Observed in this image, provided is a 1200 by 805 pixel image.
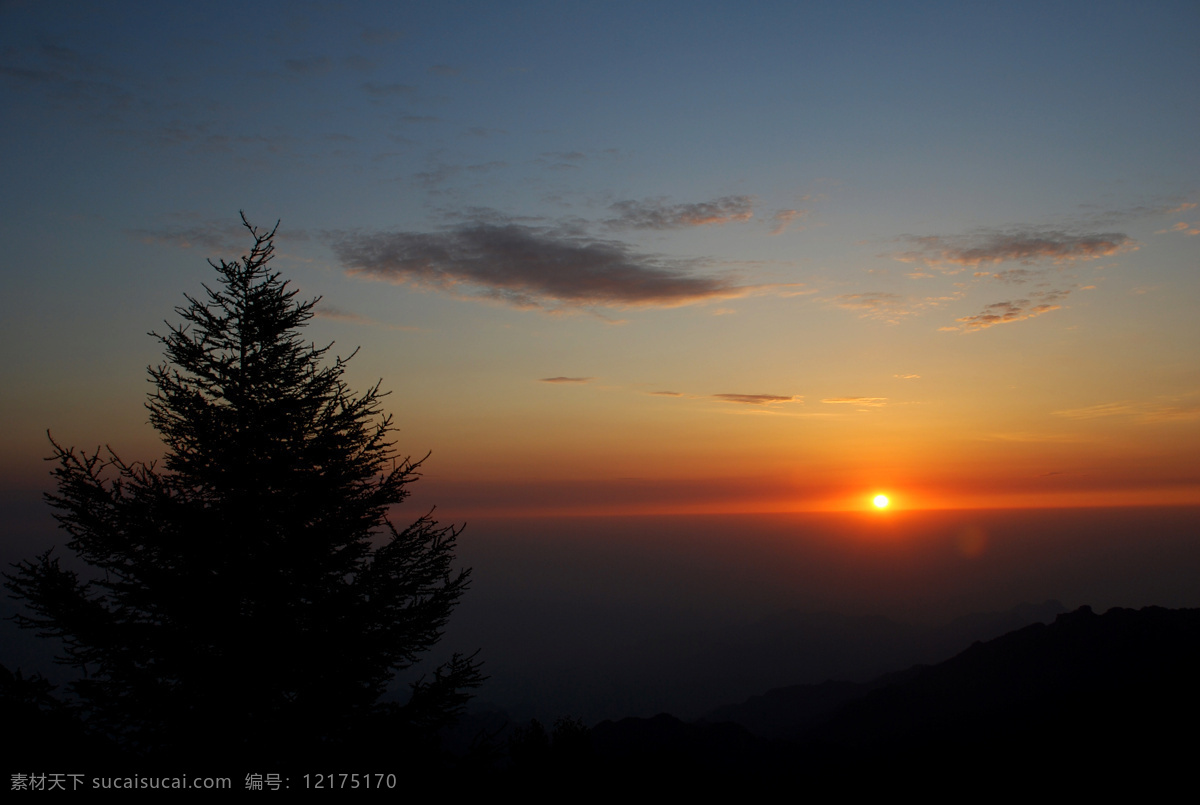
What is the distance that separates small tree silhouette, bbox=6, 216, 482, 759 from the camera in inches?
319

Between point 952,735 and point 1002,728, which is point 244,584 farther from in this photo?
point 952,735

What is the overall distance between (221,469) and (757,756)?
244ft

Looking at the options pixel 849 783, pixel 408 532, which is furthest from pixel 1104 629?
pixel 408 532

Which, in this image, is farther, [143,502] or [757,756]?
[757,756]

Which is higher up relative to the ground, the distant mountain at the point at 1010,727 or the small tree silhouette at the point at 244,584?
the small tree silhouette at the point at 244,584

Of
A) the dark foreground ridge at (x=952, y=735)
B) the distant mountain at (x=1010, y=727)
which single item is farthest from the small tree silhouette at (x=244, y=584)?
the distant mountain at (x=1010, y=727)

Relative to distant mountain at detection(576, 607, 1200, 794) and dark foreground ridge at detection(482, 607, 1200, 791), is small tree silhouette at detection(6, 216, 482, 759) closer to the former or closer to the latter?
dark foreground ridge at detection(482, 607, 1200, 791)

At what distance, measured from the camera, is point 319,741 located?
873 cm

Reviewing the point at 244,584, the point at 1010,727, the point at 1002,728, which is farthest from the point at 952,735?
the point at 244,584

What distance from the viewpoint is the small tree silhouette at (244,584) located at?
809 cm

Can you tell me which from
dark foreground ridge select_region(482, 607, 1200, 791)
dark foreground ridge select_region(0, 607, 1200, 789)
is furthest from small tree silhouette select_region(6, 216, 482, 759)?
dark foreground ridge select_region(482, 607, 1200, 791)

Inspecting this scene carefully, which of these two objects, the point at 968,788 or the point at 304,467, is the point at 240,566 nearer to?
the point at 304,467

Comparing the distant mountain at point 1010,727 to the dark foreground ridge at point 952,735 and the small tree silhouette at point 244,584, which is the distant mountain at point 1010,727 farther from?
the small tree silhouette at point 244,584


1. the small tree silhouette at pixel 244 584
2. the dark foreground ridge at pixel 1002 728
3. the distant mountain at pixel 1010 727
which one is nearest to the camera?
the small tree silhouette at pixel 244 584
